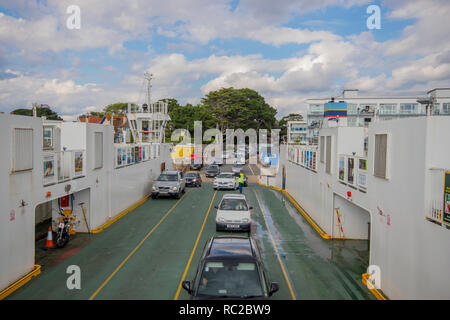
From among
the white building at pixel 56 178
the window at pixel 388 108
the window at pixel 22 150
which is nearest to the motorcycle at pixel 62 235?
the white building at pixel 56 178

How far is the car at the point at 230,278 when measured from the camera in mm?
6539

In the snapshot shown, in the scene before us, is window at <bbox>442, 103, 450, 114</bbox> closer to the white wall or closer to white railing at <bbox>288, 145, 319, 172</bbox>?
white railing at <bbox>288, 145, 319, 172</bbox>

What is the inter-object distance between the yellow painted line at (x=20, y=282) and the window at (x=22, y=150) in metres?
3.00

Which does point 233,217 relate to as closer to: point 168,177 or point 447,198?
point 447,198

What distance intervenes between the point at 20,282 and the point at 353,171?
10723 mm

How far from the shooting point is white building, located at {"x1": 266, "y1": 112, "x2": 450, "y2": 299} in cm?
653

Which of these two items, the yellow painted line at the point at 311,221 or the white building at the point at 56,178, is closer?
the white building at the point at 56,178

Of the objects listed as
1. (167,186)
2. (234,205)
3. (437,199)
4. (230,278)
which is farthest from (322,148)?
(167,186)

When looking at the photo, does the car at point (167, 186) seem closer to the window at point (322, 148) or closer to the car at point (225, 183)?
the car at point (225, 183)

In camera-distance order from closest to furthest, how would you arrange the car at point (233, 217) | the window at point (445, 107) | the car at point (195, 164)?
1. the window at point (445, 107)
2. the car at point (233, 217)
3. the car at point (195, 164)

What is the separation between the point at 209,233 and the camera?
14828mm

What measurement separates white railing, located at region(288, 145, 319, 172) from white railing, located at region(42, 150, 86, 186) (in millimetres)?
11154
